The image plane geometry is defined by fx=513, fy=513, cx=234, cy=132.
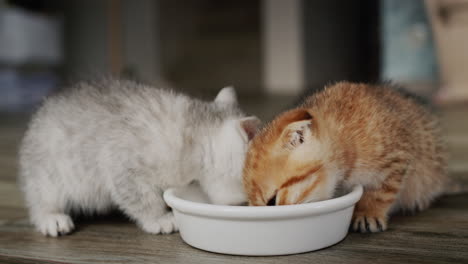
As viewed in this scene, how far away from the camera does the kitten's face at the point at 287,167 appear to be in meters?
1.14

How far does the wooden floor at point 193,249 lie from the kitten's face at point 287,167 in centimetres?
14

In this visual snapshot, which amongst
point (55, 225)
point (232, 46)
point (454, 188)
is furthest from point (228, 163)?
point (232, 46)

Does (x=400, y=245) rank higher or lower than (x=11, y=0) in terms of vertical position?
lower

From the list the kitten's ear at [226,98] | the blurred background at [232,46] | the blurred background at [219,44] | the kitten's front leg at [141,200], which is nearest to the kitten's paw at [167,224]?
the kitten's front leg at [141,200]

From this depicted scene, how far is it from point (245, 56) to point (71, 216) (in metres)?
7.28

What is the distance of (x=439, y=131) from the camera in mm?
1600

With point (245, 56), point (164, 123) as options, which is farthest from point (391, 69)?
point (164, 123)

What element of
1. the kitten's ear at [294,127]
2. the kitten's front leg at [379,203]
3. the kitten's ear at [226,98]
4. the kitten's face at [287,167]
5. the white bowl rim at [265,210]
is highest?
the kitten's ear at [226,98]

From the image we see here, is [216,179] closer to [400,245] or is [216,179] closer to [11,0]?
[400,245]

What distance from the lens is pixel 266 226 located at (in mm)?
1066

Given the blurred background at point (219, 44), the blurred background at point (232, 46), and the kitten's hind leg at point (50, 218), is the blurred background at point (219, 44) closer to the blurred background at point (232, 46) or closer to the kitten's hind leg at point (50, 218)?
the blurred background at point (232, 46)

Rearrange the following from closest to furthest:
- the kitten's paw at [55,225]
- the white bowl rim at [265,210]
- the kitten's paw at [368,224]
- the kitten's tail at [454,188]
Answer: the white bowl rim at [265,210]
the kitten's paw at [368,224]
the kitten's paw at [55,225]
the kitten's tail at [454,188]

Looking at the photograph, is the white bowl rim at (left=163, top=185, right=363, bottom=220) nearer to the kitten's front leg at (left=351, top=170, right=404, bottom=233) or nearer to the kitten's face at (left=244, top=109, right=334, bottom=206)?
the kitten's face at (left=244, top=109, right=334, bottom=206)

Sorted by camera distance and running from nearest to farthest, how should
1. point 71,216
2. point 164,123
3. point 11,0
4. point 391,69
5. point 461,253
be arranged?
point 461,253
point 164,123
point 71,216
point 391,69
point 11,0
